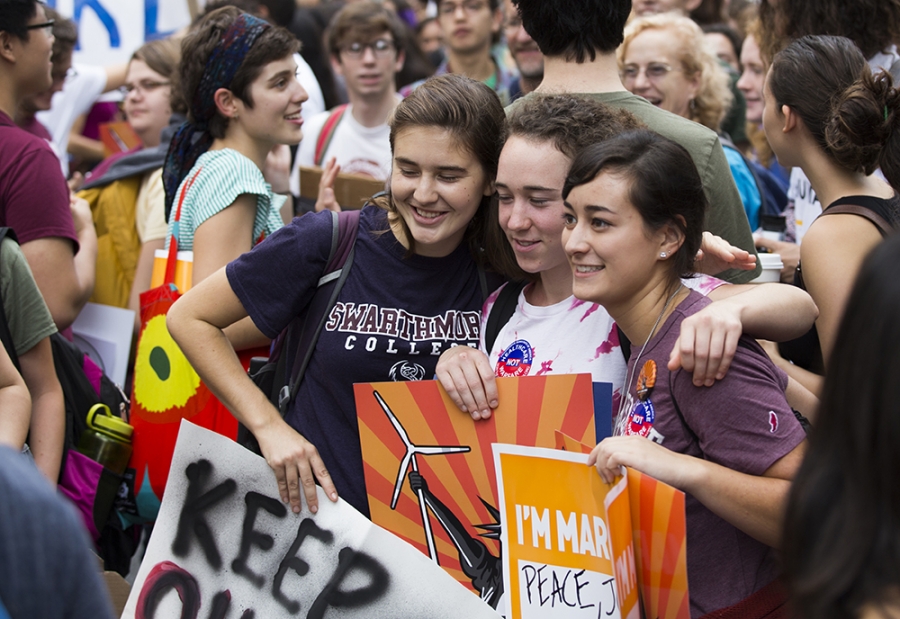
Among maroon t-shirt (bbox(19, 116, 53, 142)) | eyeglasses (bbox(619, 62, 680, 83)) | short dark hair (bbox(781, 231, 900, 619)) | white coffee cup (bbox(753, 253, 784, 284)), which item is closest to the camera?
short dark hair (bbox(781, 231, 900, 619))

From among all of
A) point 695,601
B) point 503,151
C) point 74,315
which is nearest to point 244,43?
point 74,315

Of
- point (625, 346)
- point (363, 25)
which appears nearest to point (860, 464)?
point (625, 346)

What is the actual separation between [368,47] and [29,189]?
2.77 m

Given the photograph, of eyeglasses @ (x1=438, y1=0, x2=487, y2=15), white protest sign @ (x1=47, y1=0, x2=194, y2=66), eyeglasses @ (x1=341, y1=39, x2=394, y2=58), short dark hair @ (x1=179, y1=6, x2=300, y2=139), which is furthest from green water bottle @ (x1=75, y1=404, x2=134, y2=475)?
eyeglasses @ (x1=438, y1=0, x2=487, y2=15)

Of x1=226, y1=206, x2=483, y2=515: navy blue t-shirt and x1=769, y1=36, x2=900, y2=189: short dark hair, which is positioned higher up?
x1=769, y1=36, x2=900, y2=189: short dark hair

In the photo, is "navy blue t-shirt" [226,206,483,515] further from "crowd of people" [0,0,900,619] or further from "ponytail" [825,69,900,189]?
"ponytail" [825,69,900,189]

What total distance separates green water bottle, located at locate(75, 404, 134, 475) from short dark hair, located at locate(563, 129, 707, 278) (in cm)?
190

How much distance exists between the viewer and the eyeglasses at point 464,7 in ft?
20.1

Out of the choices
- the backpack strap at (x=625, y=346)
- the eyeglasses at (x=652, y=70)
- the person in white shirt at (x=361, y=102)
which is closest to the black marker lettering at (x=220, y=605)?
the backpack strap at (x=625, y=346)

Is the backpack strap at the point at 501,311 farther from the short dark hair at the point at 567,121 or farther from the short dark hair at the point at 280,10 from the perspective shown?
the short dark hair at the point at 280,10

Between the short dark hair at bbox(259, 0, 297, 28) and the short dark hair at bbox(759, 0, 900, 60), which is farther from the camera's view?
the short dark hair at bbox(259, 0, 297, 28)

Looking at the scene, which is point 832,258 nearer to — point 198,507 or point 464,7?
point 198,507

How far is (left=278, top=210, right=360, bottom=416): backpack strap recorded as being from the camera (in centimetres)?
249

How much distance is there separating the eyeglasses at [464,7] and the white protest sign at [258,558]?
14.3 feet
